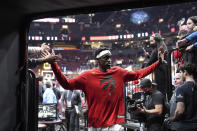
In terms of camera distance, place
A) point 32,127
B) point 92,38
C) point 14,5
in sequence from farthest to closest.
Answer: point 92,38 → point 32,127 → point 14,5

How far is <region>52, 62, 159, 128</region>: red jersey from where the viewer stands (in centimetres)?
336

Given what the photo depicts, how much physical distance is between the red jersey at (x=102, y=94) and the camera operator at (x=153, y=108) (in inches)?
36.4

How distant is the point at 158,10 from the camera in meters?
37.5

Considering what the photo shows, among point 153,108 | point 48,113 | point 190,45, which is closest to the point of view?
point 190,45

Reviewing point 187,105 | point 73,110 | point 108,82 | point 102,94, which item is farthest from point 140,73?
point 73,110

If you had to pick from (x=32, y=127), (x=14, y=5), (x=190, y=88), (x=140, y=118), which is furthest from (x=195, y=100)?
(x=14, y=5)

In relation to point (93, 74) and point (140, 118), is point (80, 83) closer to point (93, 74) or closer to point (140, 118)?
point (93, 74)

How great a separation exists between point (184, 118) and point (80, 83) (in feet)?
5.29

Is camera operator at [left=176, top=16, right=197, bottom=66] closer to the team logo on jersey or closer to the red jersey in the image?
the red jersey

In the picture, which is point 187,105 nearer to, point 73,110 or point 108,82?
point 108,82

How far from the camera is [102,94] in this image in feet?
11.2

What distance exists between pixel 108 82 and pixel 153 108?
4.47 ft

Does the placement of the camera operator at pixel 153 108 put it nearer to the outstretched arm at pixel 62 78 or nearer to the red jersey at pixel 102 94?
the red jersey at pixel 102 94

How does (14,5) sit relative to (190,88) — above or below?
above
